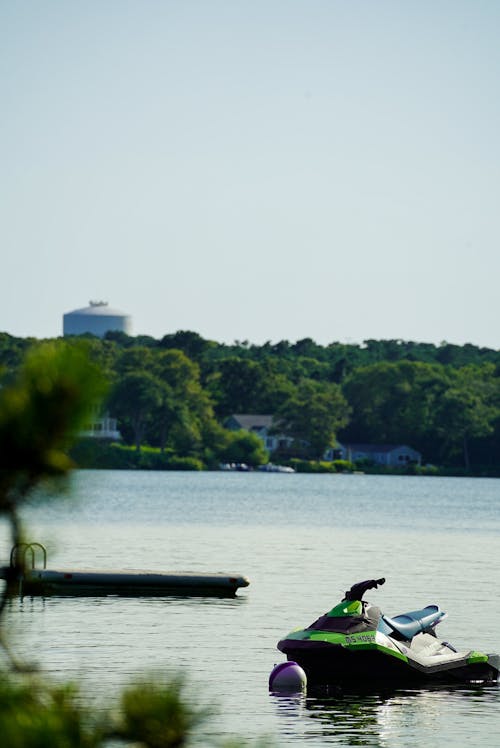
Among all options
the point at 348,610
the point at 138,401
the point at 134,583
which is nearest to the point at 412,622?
the point at 348,610

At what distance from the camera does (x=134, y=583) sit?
3656cm

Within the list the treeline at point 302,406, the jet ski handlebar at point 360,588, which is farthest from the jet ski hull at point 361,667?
the treeline at point 302,406

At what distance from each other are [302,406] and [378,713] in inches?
6217

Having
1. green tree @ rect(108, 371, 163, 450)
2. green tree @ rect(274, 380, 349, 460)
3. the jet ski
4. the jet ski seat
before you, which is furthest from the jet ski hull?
green tree @ rect(274, 380, 349, 460)

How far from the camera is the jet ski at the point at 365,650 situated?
21.5 m

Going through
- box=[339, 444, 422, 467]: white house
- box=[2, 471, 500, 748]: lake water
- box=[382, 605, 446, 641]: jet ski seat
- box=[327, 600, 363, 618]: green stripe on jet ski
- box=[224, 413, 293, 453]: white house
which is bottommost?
box=[2, 471, 500, 748]: lake water

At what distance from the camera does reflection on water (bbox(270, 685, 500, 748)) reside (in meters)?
19.6

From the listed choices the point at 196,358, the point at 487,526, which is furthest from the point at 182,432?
the point at 487,526

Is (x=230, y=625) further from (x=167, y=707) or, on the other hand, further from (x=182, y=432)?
(x=182, y=432)

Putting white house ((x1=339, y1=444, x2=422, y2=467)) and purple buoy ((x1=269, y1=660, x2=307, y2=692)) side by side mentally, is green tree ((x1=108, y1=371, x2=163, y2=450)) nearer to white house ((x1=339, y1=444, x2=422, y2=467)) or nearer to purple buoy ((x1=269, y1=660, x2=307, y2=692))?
white house ((x1=339, y1=444, x2=422, y2=467))

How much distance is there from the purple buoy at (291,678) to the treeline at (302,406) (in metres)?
138

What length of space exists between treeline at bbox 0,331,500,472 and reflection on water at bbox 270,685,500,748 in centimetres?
13811

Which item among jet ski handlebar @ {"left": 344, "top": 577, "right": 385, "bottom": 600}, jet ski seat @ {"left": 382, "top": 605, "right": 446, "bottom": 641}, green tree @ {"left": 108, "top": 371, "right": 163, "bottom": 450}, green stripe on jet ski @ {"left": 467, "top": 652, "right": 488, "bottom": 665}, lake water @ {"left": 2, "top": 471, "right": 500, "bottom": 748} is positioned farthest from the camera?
green tree @ {"left": 108, "top": 371, "right": 163, "bottom": 450}

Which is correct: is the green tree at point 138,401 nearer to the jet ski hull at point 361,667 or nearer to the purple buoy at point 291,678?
the jet ski hull at point 361,667
